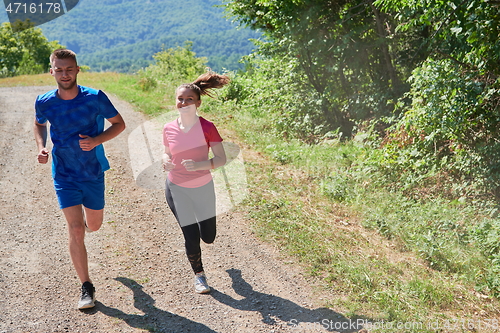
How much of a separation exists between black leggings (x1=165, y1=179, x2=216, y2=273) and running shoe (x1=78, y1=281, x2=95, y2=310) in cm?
97

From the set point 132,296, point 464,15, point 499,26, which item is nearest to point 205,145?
point 132,296

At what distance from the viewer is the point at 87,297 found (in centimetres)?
419

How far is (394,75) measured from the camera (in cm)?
915

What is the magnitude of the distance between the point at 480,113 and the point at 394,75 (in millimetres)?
2730

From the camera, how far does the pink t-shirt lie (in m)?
4.18

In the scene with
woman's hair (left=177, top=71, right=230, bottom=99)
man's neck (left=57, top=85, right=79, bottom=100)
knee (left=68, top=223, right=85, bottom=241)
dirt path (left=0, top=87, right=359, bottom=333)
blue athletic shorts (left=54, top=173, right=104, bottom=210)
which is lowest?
dirt path (left=0, top=87, right=359, bottom=333)

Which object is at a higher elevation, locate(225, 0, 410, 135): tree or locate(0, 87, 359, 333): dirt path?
locate(225, 0, 410, 135): tree

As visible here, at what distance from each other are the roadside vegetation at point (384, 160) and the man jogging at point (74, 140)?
7.89 ft

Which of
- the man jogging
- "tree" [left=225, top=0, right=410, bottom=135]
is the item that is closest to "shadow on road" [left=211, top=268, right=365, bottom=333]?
the man jogging

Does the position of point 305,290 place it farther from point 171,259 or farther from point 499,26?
point 499,26

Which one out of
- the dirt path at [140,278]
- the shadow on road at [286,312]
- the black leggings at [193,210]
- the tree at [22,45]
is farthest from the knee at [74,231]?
the tree at [22,45]

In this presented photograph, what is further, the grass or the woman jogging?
the grass

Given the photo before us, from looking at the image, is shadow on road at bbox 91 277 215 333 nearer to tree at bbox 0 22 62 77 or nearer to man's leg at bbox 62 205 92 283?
man's leg at bbox 62 205 92 283
